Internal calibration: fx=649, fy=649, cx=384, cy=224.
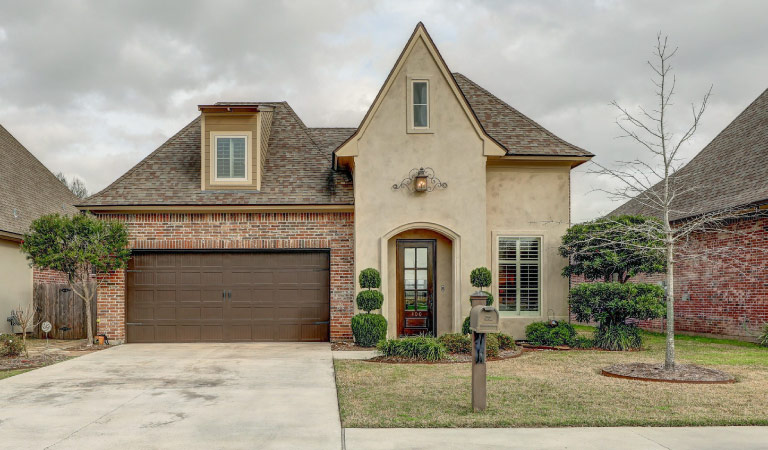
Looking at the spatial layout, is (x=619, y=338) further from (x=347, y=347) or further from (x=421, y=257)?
(x=347, y=347)

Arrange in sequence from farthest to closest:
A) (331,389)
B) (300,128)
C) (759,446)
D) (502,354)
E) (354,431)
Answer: (300,128)
(502,354)
(331,389)
(354,431)
(759,446)

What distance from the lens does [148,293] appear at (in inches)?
597

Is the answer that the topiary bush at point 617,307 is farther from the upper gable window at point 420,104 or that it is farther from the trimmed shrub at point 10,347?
the trimmed shrub at point 10,347

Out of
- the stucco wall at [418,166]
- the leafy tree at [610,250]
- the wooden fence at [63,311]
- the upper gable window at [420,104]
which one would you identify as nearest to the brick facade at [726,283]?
the leafy tree at [610,250]

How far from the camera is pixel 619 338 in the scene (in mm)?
13523

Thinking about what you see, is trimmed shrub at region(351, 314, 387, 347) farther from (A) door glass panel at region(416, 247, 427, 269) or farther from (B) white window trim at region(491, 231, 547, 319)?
(B) white window trim at region(491, 231, 547, 319)

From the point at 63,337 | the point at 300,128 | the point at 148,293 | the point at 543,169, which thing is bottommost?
the point at 63,337

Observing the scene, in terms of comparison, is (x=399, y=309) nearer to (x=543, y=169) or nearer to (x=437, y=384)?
(x=543, y=169)

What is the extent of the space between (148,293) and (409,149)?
6.94m

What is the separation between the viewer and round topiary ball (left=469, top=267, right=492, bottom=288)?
1413cm

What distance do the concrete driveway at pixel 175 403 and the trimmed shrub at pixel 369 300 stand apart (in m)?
1.70

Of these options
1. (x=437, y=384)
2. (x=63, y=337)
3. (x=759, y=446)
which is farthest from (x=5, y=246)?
(x=759, y=446)

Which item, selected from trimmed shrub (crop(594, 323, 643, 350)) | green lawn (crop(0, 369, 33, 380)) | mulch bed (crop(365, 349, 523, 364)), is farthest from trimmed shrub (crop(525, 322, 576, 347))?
green lawn (crop(0, 369, 33, 380))

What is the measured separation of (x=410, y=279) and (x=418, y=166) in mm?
2636
